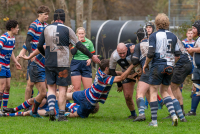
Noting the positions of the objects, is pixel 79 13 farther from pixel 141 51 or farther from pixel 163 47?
pixel 163 47

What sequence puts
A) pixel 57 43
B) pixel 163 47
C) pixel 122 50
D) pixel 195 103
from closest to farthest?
pixel 163 47, pixel 57 43, pixel 122 50, pixel 195 103

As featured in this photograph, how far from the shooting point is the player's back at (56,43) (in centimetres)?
591

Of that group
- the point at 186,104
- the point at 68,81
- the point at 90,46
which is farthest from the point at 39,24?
the point at 186,104

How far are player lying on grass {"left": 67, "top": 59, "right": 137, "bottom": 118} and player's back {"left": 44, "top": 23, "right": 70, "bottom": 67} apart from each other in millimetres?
804

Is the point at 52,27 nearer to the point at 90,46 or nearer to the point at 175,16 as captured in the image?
the point at 90,46

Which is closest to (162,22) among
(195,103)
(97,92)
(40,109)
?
(97,92)

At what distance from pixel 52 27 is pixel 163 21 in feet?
6.97

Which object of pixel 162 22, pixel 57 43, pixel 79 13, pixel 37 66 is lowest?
pixel 37 66

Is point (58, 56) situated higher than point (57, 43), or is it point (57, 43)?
point (57, 43)

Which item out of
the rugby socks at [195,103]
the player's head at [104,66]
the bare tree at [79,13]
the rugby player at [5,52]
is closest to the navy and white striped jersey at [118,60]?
the player's head at [104,66]

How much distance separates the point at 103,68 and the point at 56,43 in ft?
3.50

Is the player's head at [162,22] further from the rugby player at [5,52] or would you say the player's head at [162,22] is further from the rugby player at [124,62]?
the rugby player at [5,52]

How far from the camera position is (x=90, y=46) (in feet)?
26.5

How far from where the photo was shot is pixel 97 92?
6.37 m
